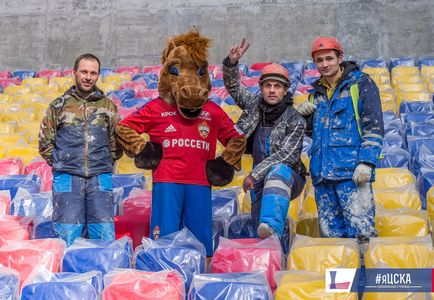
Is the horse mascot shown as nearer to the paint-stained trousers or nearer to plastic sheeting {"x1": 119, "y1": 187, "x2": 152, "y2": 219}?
the paint-stained trousers

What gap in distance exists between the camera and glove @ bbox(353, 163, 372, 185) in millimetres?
3537

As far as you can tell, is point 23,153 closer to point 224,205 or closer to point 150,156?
point 224,205

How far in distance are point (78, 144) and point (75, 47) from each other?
307 inches

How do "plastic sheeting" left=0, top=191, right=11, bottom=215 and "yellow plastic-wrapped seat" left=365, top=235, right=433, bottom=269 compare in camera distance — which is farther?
"plastic sheeting" left=0, top=191, right=11, bottom=215

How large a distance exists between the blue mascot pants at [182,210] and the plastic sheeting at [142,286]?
68 centimetres

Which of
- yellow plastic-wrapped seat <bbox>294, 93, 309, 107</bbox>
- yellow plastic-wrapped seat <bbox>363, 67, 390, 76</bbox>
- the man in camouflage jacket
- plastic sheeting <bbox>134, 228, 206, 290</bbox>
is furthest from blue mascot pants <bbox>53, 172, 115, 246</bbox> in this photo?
yellow plastic-wrapped seat <bbox>363, 67, 390, 76</bbox>

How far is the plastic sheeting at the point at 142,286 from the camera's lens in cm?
298

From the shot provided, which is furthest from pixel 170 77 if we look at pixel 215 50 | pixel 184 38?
pixel 215 50

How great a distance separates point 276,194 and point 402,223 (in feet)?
2.33

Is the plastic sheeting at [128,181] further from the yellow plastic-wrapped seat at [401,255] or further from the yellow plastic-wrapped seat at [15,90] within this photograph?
the yellow plastic-wrapped seat at [15,90]

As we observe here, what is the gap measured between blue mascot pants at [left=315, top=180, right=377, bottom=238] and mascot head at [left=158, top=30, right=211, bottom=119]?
0.81 metres

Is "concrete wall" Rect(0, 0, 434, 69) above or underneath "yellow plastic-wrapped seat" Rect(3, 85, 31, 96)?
above

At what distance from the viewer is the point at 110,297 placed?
299cm

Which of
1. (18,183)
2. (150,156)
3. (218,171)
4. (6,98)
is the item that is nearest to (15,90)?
(6,98)
